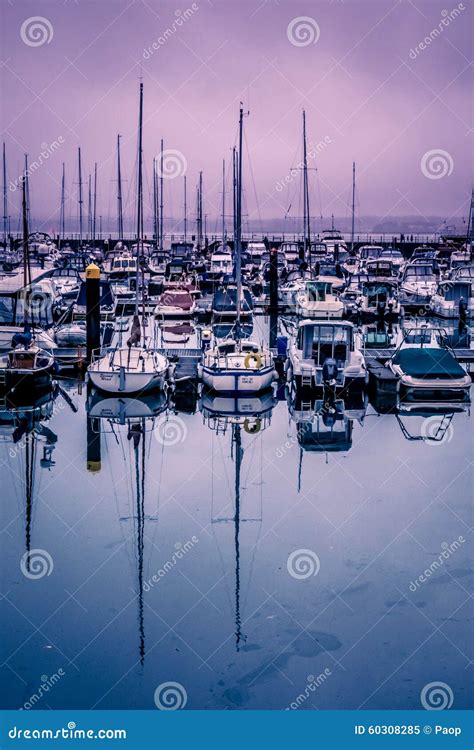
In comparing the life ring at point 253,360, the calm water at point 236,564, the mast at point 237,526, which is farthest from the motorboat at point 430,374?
the mast at point 237,526

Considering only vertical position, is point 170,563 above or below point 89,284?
below

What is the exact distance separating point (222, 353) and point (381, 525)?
8.76 m

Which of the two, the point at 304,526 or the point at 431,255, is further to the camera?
the point at 431,255

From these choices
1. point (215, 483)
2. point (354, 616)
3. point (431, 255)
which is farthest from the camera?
point (431, 255)

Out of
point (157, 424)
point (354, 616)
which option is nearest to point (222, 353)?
point (157, 424)

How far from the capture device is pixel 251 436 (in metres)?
15.6

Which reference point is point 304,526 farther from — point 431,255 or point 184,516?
point 431,255
